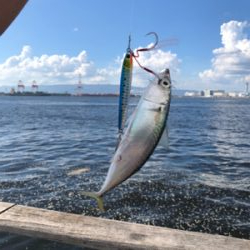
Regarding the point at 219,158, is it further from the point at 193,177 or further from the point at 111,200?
the point at 111,200

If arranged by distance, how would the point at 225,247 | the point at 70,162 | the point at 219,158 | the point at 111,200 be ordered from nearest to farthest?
the point at 225,247
the point at 111,200
the point at 70,162
the point at 219,158

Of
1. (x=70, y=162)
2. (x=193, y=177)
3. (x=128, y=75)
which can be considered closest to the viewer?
(x=128, y=75)

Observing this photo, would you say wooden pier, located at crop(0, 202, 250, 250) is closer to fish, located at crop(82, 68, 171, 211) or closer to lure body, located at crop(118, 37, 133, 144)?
fish, located at crop(82, 68, 171, 211)

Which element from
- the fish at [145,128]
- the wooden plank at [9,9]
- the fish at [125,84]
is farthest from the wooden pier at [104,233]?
the wooden plank at [9,9]

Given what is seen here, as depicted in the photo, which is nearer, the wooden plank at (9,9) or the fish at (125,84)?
the fish at (125,84)

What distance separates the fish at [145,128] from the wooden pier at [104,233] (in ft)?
7.94

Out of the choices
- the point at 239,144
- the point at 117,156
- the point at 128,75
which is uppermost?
the point at 128,75

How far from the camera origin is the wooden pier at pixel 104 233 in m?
4.14

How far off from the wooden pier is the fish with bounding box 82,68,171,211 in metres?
2.42

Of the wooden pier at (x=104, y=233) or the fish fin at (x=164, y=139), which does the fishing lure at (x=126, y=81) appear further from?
the wooden pier at (x=104, y=233)

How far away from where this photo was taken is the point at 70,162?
1858 cm

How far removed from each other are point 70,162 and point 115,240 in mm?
14557

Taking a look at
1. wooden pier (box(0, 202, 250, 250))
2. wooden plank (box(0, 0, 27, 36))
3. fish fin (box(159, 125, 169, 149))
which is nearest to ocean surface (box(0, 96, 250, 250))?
wooden pier (box(0, 202, 250, 250))

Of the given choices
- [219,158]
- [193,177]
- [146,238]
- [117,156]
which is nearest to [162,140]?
[117,156]
